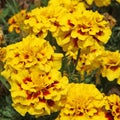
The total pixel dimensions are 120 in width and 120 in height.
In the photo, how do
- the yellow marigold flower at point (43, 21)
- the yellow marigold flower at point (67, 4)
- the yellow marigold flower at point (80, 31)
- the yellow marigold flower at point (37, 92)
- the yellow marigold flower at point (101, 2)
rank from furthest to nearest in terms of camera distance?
the yellow marigold flower at point (101, 2), the yellow marigold flower at point (67, 4), the yellow marigold flower at point (43, 21), the yellow marigold flower at point (80, 31), the yellow marigold flower at point (37, 92)

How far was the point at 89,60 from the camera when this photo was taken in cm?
270

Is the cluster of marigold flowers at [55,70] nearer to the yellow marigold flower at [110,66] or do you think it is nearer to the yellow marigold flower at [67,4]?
the yellow marigold flower at [110,66]

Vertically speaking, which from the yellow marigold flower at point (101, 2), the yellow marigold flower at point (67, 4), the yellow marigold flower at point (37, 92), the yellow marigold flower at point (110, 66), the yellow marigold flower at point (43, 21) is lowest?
the yellow marigold flower at point (101, 2)

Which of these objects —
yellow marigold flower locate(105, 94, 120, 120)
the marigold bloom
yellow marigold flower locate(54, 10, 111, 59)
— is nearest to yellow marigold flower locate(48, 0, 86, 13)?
yellow marigold flower locate(54, 10, 111, 59)

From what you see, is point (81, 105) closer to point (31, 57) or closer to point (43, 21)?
point (31, 57)

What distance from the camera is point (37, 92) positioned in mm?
2156

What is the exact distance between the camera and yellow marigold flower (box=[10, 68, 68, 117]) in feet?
6.98

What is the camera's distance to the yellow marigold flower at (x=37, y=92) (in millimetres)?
2127

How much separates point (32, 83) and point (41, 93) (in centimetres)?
7

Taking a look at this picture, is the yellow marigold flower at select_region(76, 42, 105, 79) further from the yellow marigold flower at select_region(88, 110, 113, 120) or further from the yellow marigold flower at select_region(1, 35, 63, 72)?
the yellow marigold flower at select_region(88, 110, 113, 120)

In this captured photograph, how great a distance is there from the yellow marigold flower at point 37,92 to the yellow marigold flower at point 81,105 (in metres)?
0.04

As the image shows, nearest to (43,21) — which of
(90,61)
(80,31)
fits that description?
(80,31)

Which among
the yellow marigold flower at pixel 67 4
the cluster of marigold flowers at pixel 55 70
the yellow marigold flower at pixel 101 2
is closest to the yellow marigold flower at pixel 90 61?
the cluster of marigold flowers at pixel 55 70

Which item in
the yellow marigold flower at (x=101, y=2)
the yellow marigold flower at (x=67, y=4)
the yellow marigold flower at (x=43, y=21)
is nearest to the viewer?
the yellow marigold flower at (x=43, y=21)
